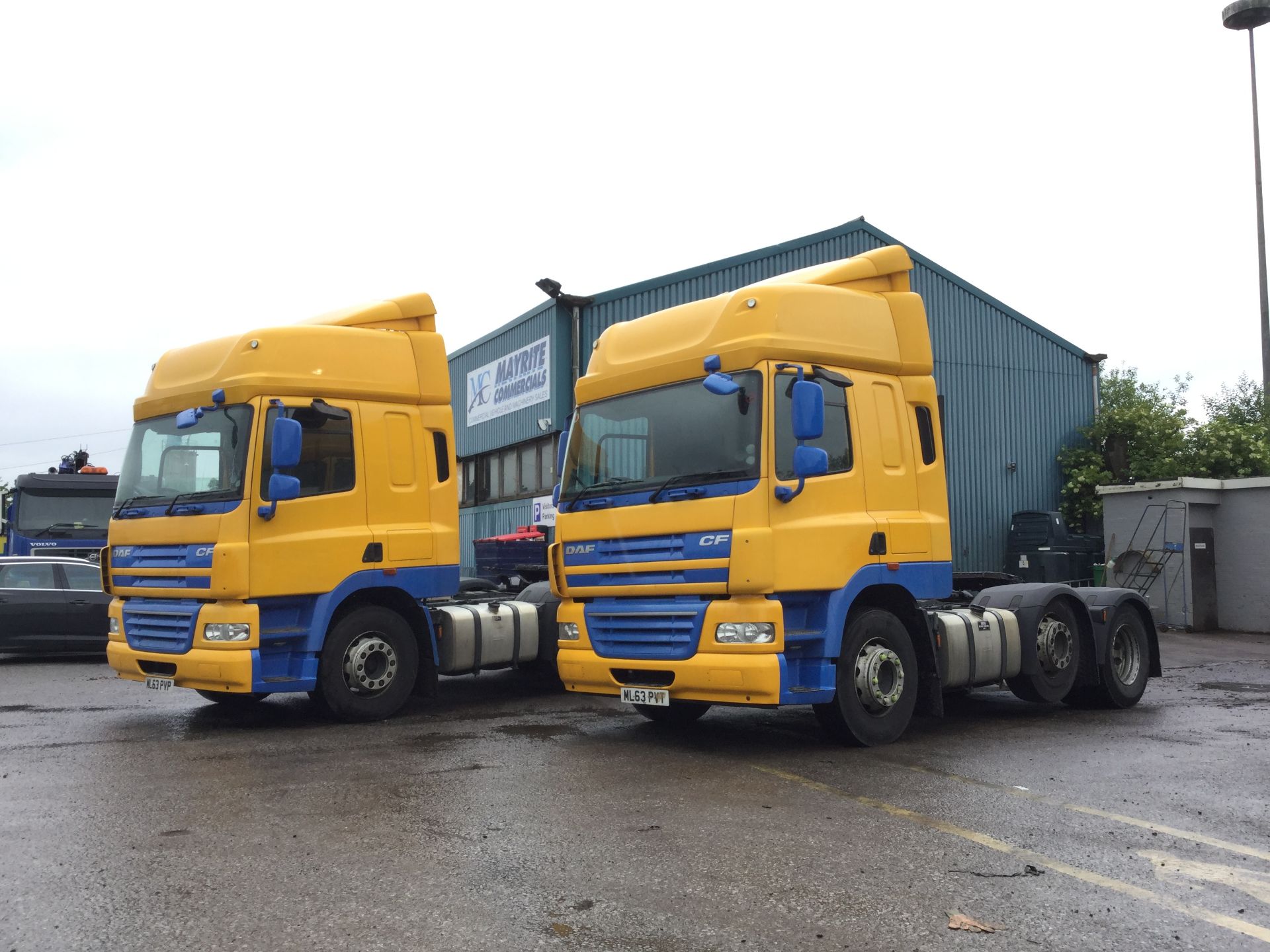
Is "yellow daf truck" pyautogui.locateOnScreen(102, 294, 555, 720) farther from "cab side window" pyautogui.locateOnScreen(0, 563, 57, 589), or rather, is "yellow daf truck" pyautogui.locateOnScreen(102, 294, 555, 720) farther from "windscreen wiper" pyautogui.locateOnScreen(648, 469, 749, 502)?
"cab side window" pyautogui.locateOnScreen(0, 563, 57, 589)

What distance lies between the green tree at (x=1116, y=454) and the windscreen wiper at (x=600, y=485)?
19338mm

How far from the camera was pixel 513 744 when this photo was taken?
854cm

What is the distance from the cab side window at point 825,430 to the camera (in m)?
7.73

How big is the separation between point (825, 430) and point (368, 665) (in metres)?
4.25

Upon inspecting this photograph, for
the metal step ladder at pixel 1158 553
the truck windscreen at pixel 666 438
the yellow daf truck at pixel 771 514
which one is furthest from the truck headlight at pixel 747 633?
the metal step ladder at pixel 1158 553

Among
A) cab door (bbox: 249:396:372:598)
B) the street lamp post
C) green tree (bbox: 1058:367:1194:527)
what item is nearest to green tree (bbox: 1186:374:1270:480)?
green tree (bbox: 1058:367:1194:527)

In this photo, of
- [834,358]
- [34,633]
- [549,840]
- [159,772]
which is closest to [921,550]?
[834,358]

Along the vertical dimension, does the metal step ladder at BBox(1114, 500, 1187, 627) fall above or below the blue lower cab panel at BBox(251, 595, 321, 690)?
above

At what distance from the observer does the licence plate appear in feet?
26.1

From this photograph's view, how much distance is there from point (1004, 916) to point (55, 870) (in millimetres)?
3904

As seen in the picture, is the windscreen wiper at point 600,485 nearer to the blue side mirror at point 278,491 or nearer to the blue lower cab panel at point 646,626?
the blue lower cab panel at point 646,626

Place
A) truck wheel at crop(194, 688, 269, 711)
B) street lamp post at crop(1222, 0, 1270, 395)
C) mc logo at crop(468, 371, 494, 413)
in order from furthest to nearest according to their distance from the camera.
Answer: street lamp post at crop(1222, 0, 1270, 395), mc logo at crop(468, 371, 494, 413), truck wheel at crop(194, 688, 269, 711)

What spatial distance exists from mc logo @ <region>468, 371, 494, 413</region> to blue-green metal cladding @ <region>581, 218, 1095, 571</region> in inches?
296

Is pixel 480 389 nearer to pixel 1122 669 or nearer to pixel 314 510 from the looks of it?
pixel 314 510
